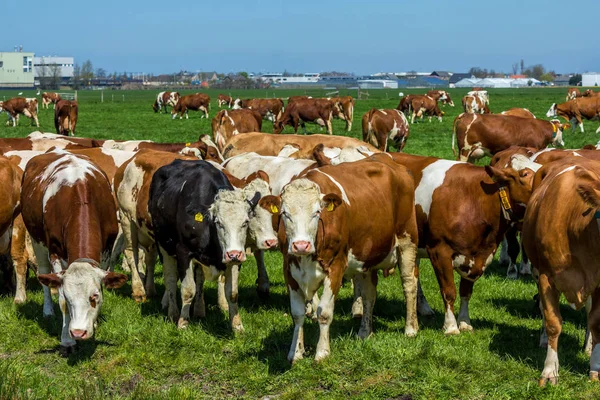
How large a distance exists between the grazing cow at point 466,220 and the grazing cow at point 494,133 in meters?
12.2

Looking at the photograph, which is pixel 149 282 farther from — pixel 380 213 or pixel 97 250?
pixel 380 213

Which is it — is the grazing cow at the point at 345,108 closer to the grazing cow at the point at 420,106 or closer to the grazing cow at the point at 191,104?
the grazing cow at the point at 420,106

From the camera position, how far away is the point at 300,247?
7.23 m

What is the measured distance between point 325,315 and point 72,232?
2969 mm

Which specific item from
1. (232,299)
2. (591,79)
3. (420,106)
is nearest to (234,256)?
(232,299)

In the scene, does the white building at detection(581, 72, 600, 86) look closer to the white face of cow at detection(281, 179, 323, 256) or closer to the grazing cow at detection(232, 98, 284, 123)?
the grazing cow at detection(232, 98, 284, 123)

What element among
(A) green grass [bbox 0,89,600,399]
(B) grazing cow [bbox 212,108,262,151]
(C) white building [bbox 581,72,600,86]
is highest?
(C) white building [bbox 581,72,600,86]

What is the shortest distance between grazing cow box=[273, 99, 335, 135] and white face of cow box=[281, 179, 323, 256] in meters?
29.2

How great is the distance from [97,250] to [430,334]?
145 inches

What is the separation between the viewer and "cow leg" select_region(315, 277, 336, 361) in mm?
7805

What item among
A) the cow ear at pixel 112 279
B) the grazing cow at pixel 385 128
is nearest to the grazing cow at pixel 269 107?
the grazing cow at pixel 385 128

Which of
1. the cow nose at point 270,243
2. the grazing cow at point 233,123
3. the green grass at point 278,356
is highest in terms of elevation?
the grazing cow at point 233,123

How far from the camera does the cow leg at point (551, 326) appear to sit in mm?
7375

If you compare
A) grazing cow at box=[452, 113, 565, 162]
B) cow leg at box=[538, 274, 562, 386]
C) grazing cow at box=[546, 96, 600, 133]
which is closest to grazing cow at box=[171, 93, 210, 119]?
grazing cow at box=[546, 96, 600, 133]
